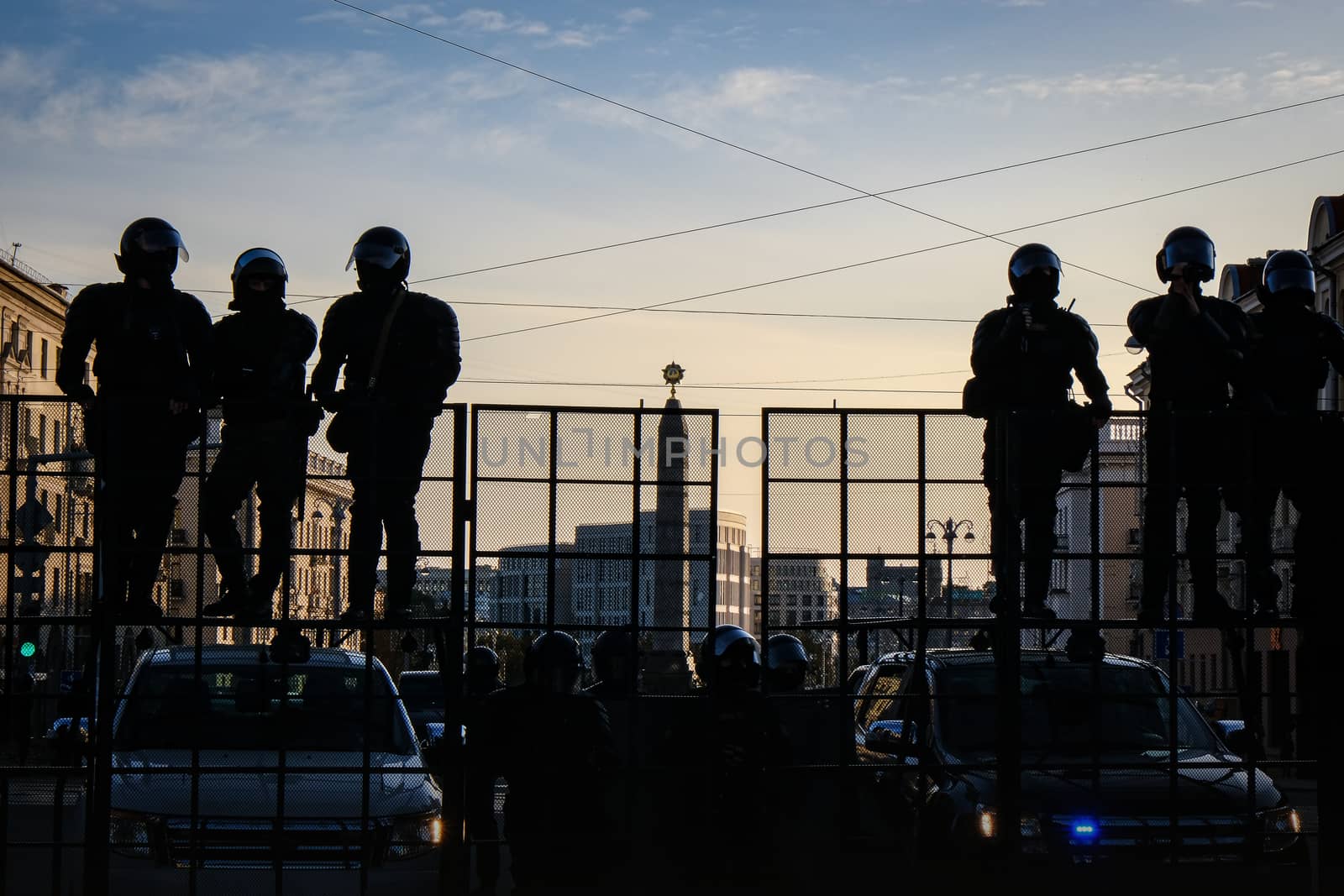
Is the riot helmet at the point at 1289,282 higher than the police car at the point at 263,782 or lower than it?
higher

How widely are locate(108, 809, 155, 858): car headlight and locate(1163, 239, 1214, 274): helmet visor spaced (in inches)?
264

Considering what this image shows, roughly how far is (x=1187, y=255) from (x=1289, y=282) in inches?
37.0

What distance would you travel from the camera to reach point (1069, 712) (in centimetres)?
1078

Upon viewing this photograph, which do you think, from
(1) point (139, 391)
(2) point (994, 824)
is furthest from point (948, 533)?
(1) point (139, 391)

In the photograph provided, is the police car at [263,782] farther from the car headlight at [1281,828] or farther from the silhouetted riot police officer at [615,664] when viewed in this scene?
the car headlight at [1281,828]

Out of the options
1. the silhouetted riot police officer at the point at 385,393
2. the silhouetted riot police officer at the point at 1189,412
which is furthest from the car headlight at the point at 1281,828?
the silhouetted riot police officer at the point at 385,393

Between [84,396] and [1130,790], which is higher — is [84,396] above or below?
above

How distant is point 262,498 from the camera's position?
1028cm

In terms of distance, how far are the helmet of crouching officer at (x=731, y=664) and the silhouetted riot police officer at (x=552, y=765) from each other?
617mm

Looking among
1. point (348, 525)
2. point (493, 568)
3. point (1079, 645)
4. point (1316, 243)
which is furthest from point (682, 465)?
point (1316, 243)

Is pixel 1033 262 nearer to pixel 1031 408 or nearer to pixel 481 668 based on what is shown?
pixel 1031 408

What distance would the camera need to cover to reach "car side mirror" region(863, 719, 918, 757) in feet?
35.4

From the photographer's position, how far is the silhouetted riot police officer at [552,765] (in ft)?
32.7

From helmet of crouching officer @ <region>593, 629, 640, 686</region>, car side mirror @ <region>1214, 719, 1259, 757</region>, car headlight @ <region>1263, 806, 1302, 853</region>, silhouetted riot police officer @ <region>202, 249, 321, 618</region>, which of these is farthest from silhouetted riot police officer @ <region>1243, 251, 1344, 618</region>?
silhouetted riot police officer @ <region>202, 249, 321, 618</region>
